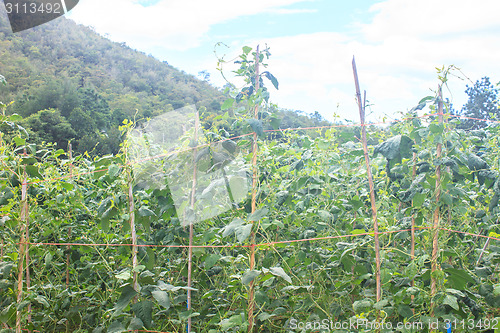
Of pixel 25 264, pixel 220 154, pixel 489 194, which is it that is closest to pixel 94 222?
pixel 25 264

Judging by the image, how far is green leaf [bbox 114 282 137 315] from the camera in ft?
5.83

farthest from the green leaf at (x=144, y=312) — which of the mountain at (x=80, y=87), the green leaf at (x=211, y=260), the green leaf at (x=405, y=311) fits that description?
the mountain at (x=80, y=87)

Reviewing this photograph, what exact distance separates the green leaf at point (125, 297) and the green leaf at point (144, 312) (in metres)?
0.06

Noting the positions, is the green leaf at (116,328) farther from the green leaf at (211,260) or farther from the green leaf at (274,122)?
the green leaf at (274,122)

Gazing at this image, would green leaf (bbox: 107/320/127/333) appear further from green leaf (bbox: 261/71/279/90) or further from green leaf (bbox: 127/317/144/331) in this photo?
green leaf (bbox: 261/71/279/90)

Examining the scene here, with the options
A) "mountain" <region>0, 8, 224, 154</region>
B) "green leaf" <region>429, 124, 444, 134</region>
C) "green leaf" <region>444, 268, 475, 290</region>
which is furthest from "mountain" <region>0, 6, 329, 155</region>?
"green leaf" <region>444, 268, 475, 290</region>

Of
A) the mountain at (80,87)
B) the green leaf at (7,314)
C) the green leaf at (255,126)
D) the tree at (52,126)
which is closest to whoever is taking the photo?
the green leaf at (255,126)

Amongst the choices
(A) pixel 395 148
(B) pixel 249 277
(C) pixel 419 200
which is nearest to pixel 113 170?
(B) pixel 249 277

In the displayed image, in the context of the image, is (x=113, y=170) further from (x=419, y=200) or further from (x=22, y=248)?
(x=419, y=200)

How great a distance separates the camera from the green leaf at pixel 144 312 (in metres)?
1.81

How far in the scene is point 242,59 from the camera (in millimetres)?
2031

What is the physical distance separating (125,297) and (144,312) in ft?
0.39

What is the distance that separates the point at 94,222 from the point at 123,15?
25974 mm

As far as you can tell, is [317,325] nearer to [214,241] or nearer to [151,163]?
[214,241]
